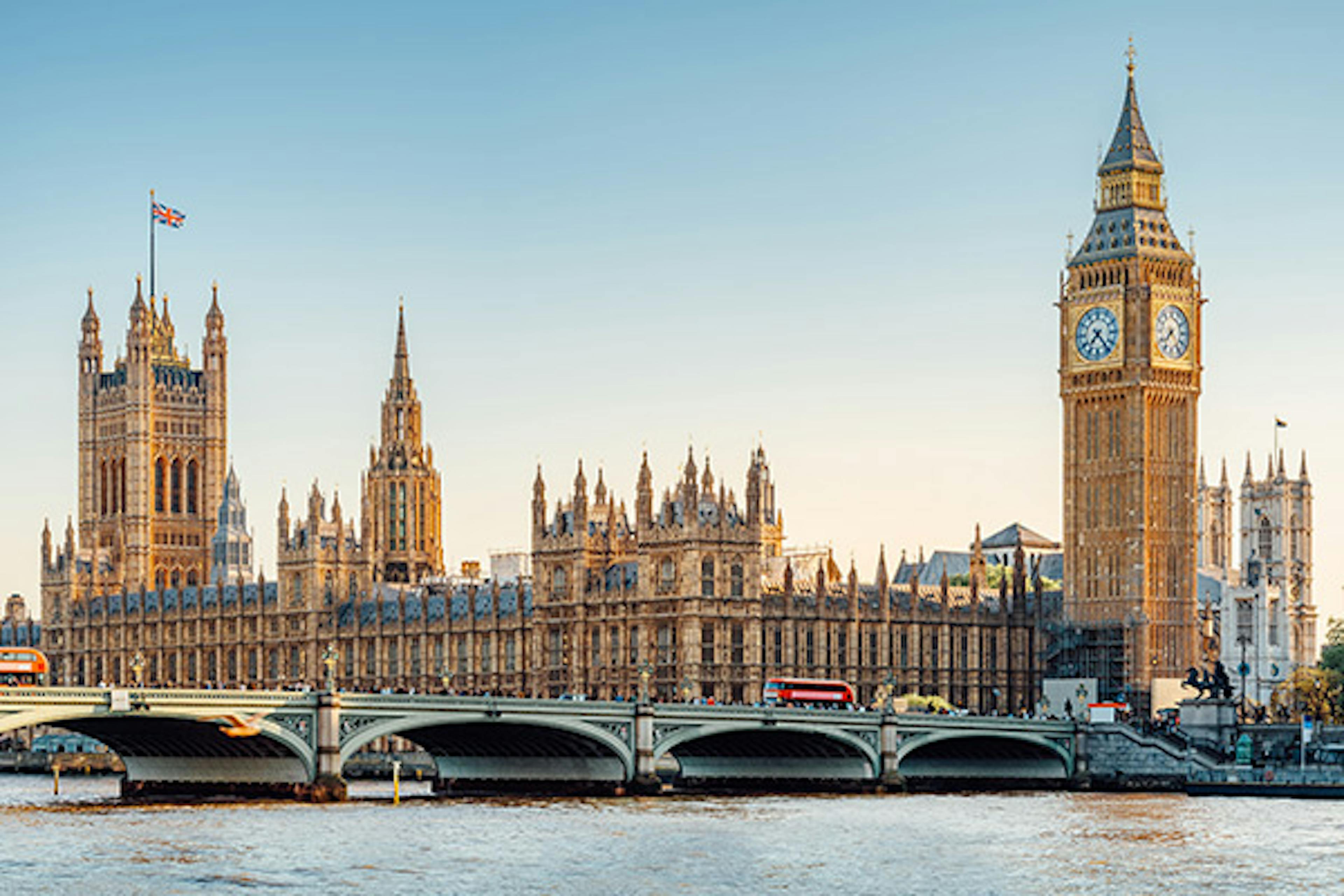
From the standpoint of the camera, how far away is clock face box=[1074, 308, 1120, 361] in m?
167

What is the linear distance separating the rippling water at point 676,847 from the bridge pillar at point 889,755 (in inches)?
259

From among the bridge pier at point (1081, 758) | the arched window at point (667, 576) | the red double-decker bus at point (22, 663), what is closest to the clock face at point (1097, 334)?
the arched window at point (667, 576)

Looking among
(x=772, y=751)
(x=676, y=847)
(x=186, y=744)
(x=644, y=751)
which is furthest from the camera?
(x=772, y=751)

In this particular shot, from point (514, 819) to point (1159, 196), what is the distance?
279ft

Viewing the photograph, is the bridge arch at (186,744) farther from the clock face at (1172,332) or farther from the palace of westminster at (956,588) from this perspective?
the clock face at (1172,332)

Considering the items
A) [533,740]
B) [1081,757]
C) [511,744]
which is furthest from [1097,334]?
[533,740]

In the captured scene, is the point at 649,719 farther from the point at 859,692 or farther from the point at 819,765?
the point at 859,692

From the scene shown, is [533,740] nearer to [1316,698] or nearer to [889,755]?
[889,755]

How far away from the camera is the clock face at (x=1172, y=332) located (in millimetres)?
166750

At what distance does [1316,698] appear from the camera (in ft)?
570

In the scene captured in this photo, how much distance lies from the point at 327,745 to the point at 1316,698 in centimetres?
8706

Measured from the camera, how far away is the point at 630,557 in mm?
164875

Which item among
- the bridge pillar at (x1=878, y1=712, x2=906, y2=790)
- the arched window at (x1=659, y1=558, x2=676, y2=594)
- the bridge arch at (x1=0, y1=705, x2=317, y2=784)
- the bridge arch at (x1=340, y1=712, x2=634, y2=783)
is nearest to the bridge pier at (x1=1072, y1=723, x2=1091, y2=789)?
the bridge pillar at (x1=878, y1=712, x2=906, y2=790)

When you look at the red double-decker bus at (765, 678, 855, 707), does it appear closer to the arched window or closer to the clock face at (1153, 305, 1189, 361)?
the arched window
